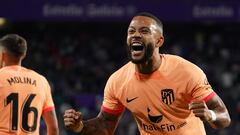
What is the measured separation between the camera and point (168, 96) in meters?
4.51

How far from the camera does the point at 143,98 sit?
4.59 meters

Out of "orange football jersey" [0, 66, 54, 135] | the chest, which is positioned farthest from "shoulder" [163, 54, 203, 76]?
"orange football jersey" [0, 66, 54, 135]

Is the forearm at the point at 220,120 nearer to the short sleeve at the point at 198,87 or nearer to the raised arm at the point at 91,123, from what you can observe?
the short sleeve at the point at 198,87

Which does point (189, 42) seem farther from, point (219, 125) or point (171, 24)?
point (219, 125)

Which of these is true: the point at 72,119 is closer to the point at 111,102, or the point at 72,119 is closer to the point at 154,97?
the point at 111,102

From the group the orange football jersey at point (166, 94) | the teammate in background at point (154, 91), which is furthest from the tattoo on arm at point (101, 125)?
the orange football jersey at point (166, 94)

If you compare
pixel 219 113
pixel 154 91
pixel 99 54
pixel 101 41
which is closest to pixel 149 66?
pixel 154 91

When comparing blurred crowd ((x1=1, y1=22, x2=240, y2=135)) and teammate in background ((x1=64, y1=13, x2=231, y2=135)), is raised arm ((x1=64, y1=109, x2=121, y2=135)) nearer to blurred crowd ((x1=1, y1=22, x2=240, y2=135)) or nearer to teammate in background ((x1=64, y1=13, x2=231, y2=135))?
teammate in background ((x1=64, y1=13, x2=231, y2=135))

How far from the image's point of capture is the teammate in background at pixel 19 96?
5.18m

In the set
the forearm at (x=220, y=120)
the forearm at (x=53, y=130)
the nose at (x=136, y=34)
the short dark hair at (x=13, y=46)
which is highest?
the nose at (x=136, y=34)

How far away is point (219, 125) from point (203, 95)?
0.27m

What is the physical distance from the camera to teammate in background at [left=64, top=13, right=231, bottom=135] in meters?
4.39

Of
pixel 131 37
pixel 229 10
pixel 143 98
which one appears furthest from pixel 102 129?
pixel 229 10

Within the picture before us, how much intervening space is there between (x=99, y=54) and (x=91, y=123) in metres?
12.7
